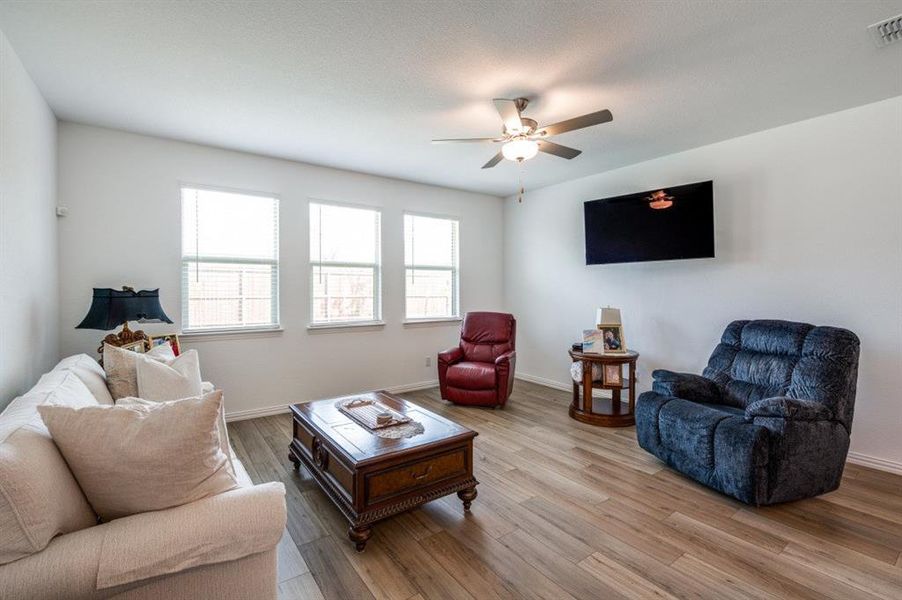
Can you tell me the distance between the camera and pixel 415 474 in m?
2.27

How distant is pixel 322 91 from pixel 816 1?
279cm

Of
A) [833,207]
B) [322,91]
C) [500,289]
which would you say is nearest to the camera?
[322,91]

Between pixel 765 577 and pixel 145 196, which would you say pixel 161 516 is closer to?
pixel 765 577

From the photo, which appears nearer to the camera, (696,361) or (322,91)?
(322,91)

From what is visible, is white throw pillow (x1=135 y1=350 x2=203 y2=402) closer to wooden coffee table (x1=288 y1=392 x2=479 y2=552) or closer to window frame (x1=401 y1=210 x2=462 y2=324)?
wooden coffee table (x1=288 y1=392 x2=479 y2=552)

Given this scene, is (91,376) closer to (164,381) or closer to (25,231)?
(164,381)

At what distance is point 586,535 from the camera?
7.23ft

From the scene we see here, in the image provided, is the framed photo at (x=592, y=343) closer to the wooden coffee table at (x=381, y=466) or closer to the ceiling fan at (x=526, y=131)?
the ceiling fan at (x=526, y=131)

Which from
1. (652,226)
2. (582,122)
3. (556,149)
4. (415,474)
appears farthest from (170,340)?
(652,226)

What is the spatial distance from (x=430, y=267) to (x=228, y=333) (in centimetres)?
255

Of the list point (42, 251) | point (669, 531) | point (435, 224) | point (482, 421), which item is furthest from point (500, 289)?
point (42, 251)

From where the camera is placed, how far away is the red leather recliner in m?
4.39

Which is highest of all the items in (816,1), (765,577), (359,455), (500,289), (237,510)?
(816,1)

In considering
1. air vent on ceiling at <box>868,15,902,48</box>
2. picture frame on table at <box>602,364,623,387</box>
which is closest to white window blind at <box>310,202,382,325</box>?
picture frame on table at <box>602,364,623,387</box>
